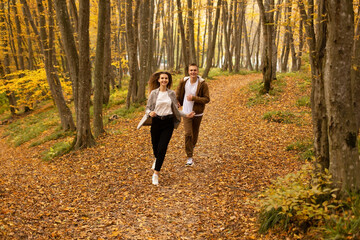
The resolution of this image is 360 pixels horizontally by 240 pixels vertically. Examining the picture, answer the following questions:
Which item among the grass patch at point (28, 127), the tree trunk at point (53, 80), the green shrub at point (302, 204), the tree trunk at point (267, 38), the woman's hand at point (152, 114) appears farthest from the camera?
the grass patch at point (28, 127)

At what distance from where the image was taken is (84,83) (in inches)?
330

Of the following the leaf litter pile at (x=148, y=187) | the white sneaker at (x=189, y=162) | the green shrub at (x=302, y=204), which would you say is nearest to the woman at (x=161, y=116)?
the leaf litter pile at (x=148, y=187)

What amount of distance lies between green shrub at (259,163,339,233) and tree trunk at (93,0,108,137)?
24.2 ft

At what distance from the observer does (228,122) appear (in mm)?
10539

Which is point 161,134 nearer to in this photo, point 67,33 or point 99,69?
point 99,69

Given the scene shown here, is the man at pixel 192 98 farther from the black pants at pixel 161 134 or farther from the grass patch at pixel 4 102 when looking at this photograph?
the grass patch at pixel 4 102

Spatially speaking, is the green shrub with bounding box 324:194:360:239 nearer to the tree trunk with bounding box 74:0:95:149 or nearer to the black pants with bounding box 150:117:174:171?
the black pants with bounding box 150:117:174:171

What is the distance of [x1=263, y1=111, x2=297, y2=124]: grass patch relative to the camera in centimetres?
945

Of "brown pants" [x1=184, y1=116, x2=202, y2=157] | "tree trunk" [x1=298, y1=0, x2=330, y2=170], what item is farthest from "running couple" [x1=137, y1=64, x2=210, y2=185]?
"tree trunk" [x1=298, y1=0, x2=330, y2=170]

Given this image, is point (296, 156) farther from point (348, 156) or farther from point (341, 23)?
point (341, 23)

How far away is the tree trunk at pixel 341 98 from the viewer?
9.47 feet

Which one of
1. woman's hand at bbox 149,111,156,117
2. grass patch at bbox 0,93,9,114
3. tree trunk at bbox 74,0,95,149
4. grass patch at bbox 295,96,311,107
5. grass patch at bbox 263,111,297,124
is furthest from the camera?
grass patch at bbox 0,93,9,114

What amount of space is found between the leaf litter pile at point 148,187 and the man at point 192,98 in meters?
1.00

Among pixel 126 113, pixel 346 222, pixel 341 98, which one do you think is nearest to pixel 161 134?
pixel 341 98
